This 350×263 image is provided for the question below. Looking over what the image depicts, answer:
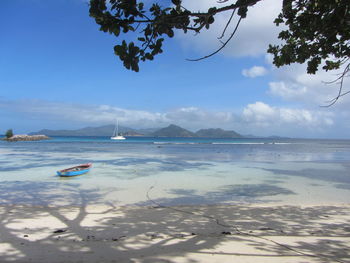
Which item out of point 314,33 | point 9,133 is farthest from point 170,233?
point 9,133

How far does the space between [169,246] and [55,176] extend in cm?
1253

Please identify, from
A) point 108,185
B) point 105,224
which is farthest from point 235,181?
point 105,224

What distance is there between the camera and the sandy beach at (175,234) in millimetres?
4152

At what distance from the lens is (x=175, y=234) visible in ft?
17.5

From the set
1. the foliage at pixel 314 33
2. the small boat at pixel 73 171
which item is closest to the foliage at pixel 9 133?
the small boat at pixel 73 171

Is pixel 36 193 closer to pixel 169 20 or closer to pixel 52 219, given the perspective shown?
pixel 52 219

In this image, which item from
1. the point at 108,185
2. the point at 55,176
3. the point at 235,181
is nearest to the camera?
the point at 108,185

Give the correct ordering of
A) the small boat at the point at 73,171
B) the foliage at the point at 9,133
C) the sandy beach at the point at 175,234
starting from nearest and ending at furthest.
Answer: the sandy beach at the point at 175,234
the small boat at the point at 73,171
the foliage at the point at 9,133

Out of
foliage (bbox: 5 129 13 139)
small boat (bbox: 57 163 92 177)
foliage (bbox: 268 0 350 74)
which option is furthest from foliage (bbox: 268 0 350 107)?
foliage (bbox: 5 129 13 139)

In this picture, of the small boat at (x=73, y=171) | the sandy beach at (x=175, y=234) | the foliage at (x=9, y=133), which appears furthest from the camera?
the foliage at (x=9, y=133)

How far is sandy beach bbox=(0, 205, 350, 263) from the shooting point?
415cm

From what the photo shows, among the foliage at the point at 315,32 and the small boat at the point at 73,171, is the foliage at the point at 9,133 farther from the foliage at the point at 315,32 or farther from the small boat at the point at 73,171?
the foliage at the point at 315,32

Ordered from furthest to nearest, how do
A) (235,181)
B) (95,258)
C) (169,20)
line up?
1. (235,181)
2. (95,258)
3. (169,20)

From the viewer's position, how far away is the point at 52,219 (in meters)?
6.34
